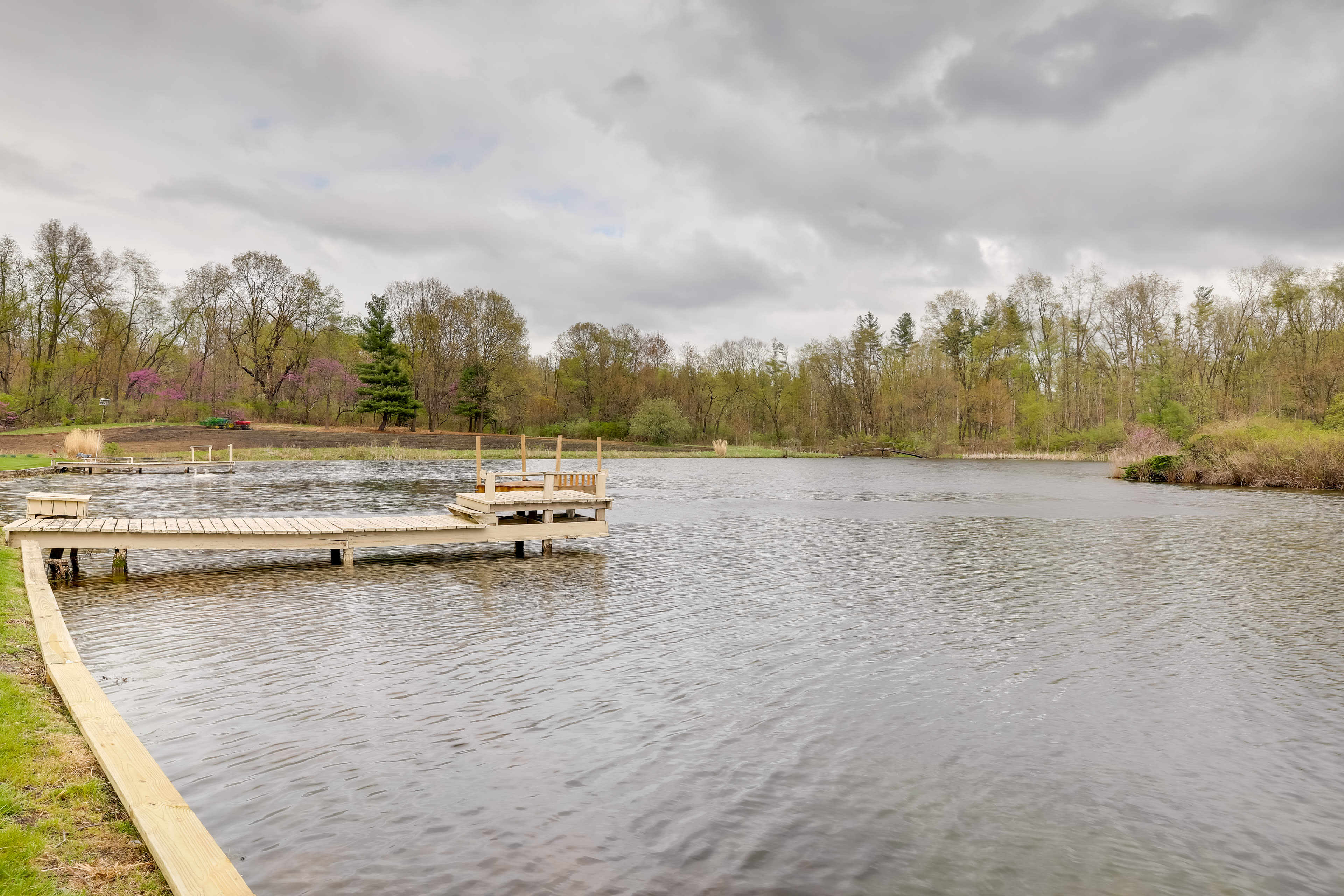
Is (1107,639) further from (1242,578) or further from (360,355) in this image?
(360,355)

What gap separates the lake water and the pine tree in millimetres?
51970

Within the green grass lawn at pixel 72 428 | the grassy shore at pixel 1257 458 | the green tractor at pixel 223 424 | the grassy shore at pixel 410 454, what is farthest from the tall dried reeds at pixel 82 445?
the grassy shore at pixel 1257 458

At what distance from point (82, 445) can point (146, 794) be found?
36702 mm

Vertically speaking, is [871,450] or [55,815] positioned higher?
[871,450]

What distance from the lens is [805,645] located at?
833 cm

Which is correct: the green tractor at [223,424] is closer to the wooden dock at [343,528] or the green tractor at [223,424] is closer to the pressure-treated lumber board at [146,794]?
the wooden dock at [343,528]

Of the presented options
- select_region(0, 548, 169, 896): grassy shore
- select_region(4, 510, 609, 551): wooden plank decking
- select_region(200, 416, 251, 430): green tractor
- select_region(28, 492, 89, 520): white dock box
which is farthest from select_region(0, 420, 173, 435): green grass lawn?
select_region(0, 548, 169, 896): grassy shore

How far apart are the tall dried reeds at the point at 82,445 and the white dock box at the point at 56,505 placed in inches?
1002

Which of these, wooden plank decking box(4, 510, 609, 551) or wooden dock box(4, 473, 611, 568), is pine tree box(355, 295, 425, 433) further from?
wooden plank decking box(4, 510, 609, 551)

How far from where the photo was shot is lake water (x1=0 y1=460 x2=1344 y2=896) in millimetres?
4195

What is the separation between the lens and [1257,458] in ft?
104

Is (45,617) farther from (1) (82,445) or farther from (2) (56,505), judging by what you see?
(1) (82,445)

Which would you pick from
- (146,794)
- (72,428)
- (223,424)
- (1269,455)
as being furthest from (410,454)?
(146,794)

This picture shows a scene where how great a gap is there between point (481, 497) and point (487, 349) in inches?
2285
